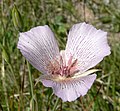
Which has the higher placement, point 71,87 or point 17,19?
point 17,19

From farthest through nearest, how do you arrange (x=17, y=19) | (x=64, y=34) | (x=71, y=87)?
(x=64, y=34) → (x=17, y=19) → (x=71, y=87)

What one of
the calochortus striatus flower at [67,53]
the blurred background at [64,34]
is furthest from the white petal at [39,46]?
the blurred background at [64,34]

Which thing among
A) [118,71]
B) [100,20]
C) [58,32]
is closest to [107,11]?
[100,20]

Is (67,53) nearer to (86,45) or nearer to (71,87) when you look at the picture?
(86,45)

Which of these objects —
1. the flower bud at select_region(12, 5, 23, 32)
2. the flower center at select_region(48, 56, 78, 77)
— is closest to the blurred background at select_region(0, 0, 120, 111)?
the flower center at select_region(48, 56, 78, 77)

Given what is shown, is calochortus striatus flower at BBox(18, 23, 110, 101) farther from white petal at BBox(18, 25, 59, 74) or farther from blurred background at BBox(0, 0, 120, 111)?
blurred background at BBox(0, 0, 120, 111)

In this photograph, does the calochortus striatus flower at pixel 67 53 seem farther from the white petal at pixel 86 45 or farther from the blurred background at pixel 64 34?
the blurred background at pixel 64 34

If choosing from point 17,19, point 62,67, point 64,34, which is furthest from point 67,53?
point 64,34

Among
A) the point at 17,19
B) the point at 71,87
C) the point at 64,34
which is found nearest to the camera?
the point at 71,87
